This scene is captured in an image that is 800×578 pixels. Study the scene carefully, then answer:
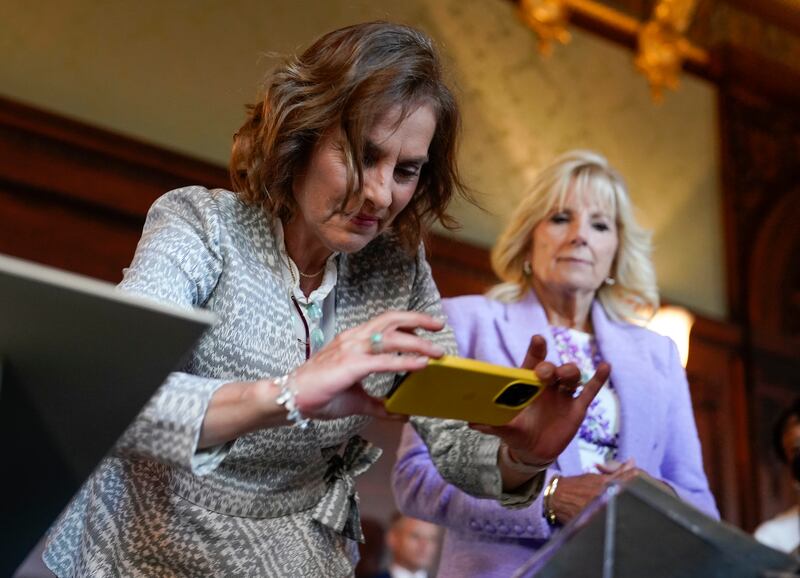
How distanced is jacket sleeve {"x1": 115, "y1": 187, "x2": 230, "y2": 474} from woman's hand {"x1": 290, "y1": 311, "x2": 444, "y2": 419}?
4.6 inches

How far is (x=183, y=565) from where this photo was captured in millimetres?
1456

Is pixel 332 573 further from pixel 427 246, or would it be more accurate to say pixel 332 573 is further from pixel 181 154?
pixel 181 154

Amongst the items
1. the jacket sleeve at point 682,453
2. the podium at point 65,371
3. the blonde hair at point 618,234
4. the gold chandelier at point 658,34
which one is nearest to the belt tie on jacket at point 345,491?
the podium at point 65,371

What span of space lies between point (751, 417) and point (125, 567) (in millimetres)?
4320

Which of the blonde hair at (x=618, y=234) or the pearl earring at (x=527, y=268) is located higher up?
the blonde hair at (x=618, y=234)

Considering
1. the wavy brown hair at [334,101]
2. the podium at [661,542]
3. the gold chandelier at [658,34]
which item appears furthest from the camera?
the gold chandelier at [658,34]

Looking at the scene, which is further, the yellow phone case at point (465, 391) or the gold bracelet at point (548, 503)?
the gold bracelet at point (548, 503)

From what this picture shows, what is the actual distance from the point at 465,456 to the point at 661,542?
77cm

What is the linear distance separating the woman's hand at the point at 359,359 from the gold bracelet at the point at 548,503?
81 cm

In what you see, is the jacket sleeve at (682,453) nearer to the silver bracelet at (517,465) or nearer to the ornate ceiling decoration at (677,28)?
the silver bracelet at (517,465)

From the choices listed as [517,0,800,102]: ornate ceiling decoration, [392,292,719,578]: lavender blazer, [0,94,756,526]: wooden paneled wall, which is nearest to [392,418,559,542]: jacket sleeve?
[392,292,719,578]: lavender blazer

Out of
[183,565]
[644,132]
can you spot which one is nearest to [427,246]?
[183,565]

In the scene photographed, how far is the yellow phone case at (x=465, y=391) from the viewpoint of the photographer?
129 cm

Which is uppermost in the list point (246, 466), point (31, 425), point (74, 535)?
point (31, 425)
